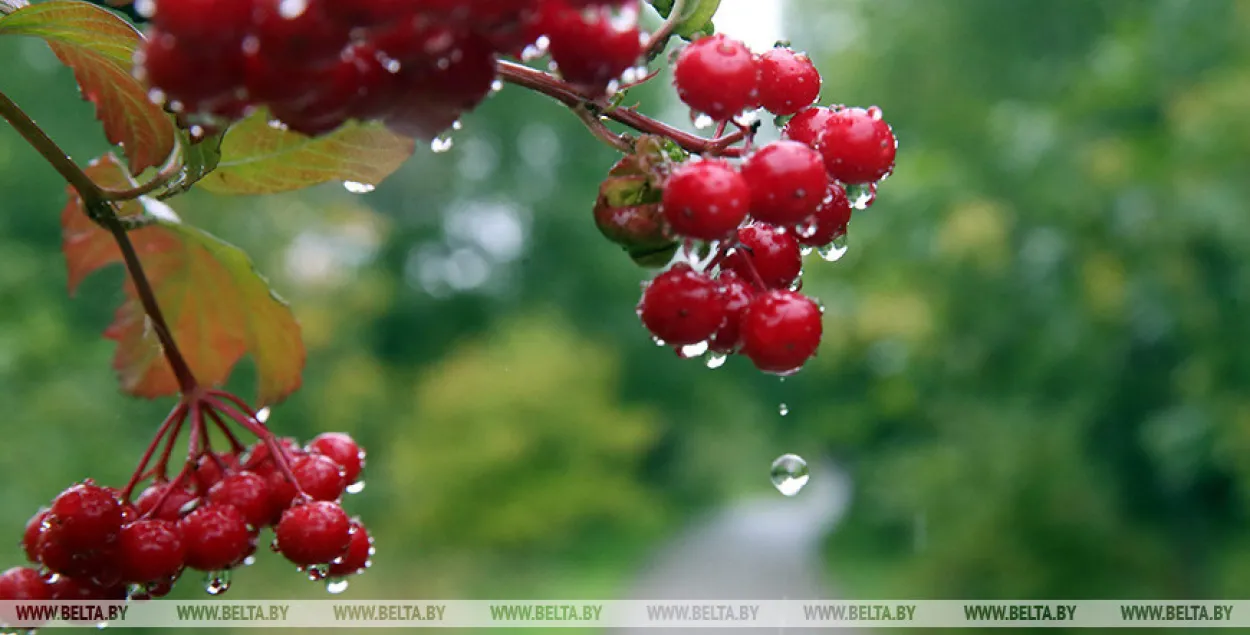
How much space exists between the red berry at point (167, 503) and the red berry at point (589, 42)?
35cm

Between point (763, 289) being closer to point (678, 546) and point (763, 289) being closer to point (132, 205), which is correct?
point (132, 205)

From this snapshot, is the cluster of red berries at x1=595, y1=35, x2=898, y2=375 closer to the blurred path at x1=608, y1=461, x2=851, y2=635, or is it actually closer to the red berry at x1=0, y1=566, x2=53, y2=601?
the red berry at x1=0, y1=566, x2=53, y2=601

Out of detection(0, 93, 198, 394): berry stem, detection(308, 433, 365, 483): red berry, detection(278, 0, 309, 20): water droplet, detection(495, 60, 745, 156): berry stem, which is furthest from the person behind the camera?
detection(308, 433, 365, 483): red berry

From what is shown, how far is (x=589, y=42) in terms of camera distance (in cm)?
32

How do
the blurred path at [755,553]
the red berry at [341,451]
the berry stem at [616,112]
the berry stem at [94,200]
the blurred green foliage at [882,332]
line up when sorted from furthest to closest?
the blurred path at [755,553] → the blurred green foliage at [882,332] → the red berry at [341,451] → the berry stem at [94,200] → the berry stem at [616,112]

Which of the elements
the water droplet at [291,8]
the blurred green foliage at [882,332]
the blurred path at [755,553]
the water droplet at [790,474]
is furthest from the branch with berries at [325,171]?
the blurred path at [755,553]

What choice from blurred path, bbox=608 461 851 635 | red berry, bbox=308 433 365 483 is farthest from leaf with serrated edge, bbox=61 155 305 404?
blurred path, bbox=608 461 851 635

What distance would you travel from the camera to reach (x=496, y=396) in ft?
20.3

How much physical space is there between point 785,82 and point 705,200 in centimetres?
9

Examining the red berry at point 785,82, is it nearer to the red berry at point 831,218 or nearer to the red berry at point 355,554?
the red berry at point 831,218

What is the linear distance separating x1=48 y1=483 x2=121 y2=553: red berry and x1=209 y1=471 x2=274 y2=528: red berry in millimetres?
49

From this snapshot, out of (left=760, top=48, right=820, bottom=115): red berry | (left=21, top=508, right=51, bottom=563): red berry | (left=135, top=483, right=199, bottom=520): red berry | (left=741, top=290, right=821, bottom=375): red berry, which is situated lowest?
(left=21, top=508, right=51, bottom=563): red berry

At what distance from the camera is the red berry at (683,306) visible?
40 cm

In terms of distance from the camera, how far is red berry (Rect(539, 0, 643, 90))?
32cm
